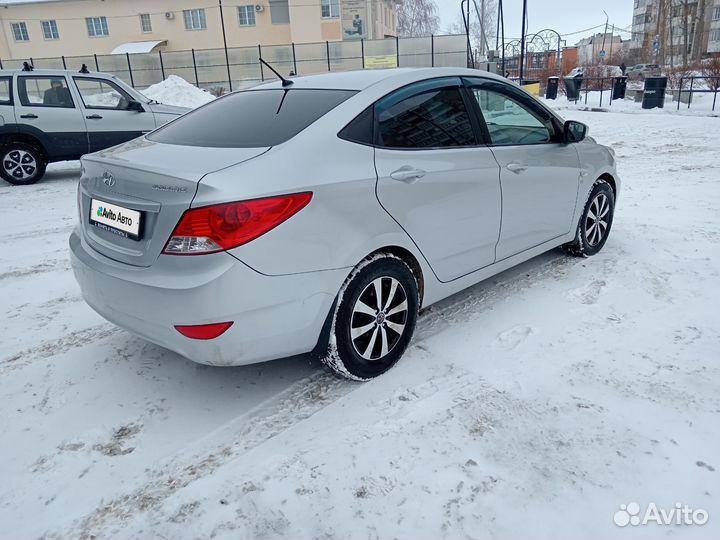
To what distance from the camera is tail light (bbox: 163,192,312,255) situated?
2.32 metres

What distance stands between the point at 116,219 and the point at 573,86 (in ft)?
76.9

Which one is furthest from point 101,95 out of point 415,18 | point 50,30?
point 415,18

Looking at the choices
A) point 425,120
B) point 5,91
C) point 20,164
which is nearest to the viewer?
point 425,120

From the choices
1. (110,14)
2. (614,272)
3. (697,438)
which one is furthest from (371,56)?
(697,438)

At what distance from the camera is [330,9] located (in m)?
41.4

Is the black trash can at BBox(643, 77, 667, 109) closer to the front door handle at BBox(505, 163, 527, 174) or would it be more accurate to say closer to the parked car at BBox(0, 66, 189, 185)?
the parked car at BBox(0, 66, 189, 185)

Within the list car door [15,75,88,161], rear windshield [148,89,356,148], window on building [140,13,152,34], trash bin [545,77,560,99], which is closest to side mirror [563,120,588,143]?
rear windshield [148,89,356,148]

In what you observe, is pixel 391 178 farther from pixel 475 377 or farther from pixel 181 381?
pixel 181 381

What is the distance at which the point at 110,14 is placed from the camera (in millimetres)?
42406

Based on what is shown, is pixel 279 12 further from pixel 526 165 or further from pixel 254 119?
pixel 254 119

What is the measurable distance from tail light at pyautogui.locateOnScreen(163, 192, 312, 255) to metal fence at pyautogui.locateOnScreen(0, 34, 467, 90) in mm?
30777

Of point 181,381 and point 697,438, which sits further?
point 181,381

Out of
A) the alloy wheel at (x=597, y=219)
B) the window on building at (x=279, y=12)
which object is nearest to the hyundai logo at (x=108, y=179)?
the alloy wheel at (x=597, y=219)

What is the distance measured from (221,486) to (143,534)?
1.09ft
